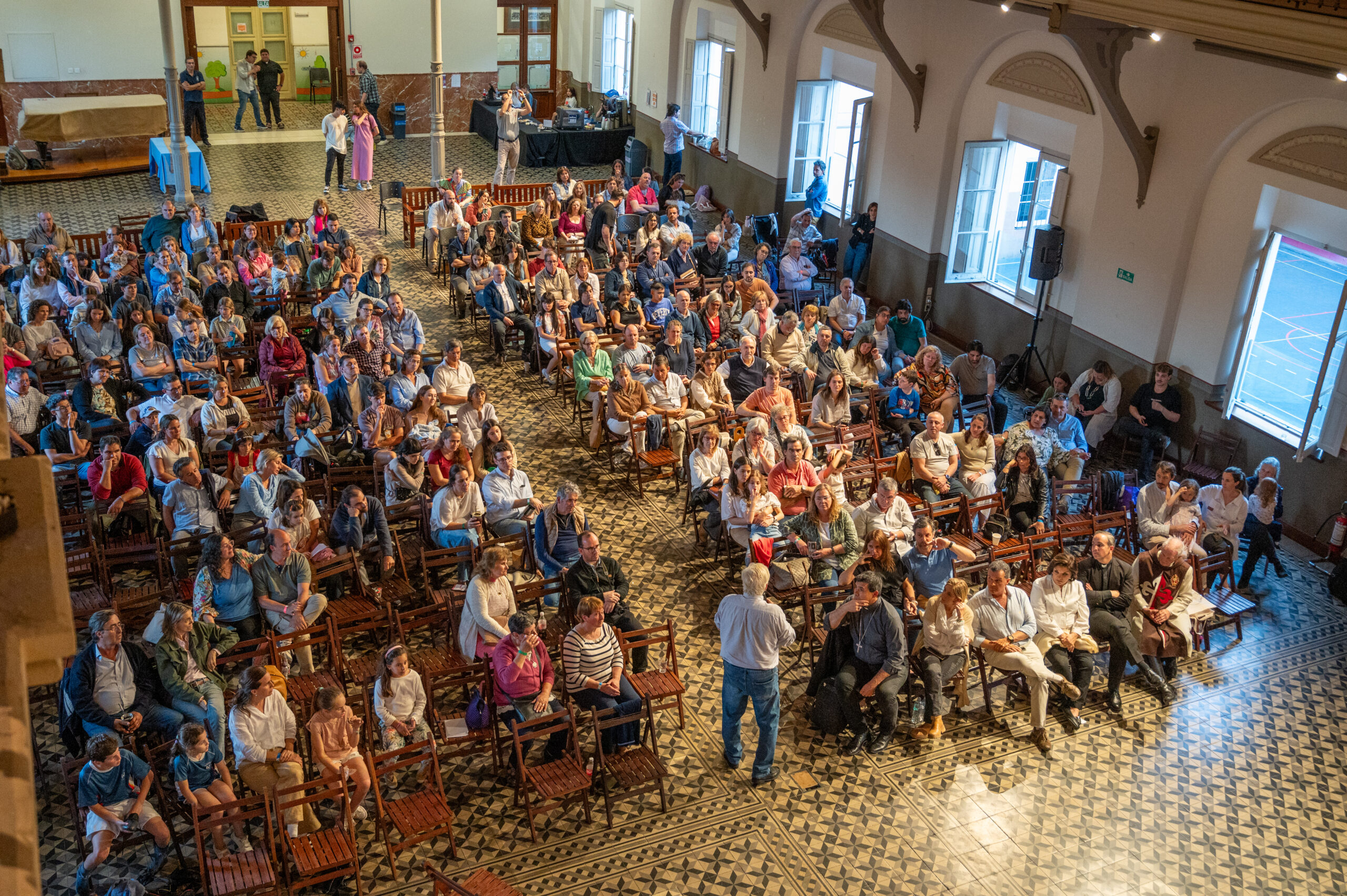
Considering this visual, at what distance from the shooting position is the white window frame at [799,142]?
59.9 feet

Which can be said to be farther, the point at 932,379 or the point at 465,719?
the point at 932,379

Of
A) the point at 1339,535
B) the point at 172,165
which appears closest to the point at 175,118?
the point at 172,165

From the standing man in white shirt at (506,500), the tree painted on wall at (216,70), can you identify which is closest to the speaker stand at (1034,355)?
the standing man in white shirt at (506,500)

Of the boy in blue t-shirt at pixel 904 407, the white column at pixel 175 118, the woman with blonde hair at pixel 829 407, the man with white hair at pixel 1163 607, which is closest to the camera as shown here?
the man with white hair at pixel 1163 607

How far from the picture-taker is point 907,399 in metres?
12.1

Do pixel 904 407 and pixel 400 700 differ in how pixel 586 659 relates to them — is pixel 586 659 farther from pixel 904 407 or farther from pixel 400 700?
pixel 904 407

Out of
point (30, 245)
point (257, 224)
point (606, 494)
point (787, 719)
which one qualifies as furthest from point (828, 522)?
point (30, 245)

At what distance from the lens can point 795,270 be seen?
15422 mm

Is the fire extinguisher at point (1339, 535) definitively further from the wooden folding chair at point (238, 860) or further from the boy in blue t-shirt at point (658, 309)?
the wooden folding chair at point (238, 860)

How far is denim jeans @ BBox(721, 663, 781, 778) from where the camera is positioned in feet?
24.0

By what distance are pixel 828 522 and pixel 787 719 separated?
1767 millimetres

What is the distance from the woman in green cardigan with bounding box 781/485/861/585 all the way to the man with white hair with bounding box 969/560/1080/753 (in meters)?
1.21

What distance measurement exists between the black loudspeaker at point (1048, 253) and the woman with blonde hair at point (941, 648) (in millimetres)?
6389

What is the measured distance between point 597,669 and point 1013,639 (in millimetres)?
3052
